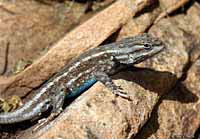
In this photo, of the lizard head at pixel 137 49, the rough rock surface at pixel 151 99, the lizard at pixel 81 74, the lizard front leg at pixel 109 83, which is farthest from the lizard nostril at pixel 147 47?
the lizard front leg at pixel 109 83

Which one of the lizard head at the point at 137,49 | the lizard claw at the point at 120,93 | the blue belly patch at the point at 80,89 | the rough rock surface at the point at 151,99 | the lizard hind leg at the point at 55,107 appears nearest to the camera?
the rough rock surface at the point at 151,99

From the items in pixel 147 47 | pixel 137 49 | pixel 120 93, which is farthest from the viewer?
pixel 137 49

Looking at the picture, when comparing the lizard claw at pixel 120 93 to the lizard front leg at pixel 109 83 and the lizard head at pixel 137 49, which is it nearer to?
the lizard front leg at pixel 109 83

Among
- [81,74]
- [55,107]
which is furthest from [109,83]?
[55,107]

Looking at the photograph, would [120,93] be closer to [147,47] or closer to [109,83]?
[109,83]

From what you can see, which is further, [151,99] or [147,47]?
[151,99]

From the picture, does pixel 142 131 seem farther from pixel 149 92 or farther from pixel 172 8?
pixel 172 8

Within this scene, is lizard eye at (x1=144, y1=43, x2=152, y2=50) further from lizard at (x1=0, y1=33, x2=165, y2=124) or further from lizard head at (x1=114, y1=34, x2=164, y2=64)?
lizard at (x1=0, y1=33, x2=165, y2=124)
